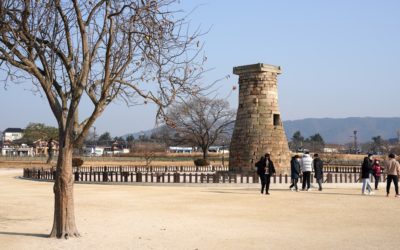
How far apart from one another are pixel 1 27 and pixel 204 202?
962 cm

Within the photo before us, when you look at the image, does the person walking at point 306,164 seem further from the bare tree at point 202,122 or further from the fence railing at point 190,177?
the bare tree at point 202,122

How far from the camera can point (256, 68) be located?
101 feet

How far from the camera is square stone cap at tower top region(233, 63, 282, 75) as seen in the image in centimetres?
3072

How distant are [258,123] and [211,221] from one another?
17.9 m

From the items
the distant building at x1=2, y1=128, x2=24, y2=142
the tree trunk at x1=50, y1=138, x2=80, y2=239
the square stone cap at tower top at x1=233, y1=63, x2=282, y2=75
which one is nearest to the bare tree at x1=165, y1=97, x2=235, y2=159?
the square stone cap at tower top at x1=233, y1=63, x2=282, y2=75

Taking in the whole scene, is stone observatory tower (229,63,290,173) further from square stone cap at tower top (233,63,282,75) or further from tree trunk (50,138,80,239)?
tree trunk (50,138,80,239)

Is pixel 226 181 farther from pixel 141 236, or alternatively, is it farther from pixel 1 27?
pixel 1 27

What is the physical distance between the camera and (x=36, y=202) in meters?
18.4

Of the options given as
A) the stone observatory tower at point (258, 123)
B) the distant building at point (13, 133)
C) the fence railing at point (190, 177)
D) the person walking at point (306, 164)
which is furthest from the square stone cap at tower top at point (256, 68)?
the distant building at point (13, 133)

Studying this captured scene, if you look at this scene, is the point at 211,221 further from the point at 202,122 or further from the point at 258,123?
the point at 202,122

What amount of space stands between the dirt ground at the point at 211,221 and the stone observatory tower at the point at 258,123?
9906 mm

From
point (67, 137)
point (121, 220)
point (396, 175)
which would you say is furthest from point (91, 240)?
point (396, 175)

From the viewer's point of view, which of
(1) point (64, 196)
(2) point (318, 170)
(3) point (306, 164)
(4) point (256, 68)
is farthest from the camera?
(4) point (256, 68)

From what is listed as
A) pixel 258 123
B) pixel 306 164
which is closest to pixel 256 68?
pixel 258 123
